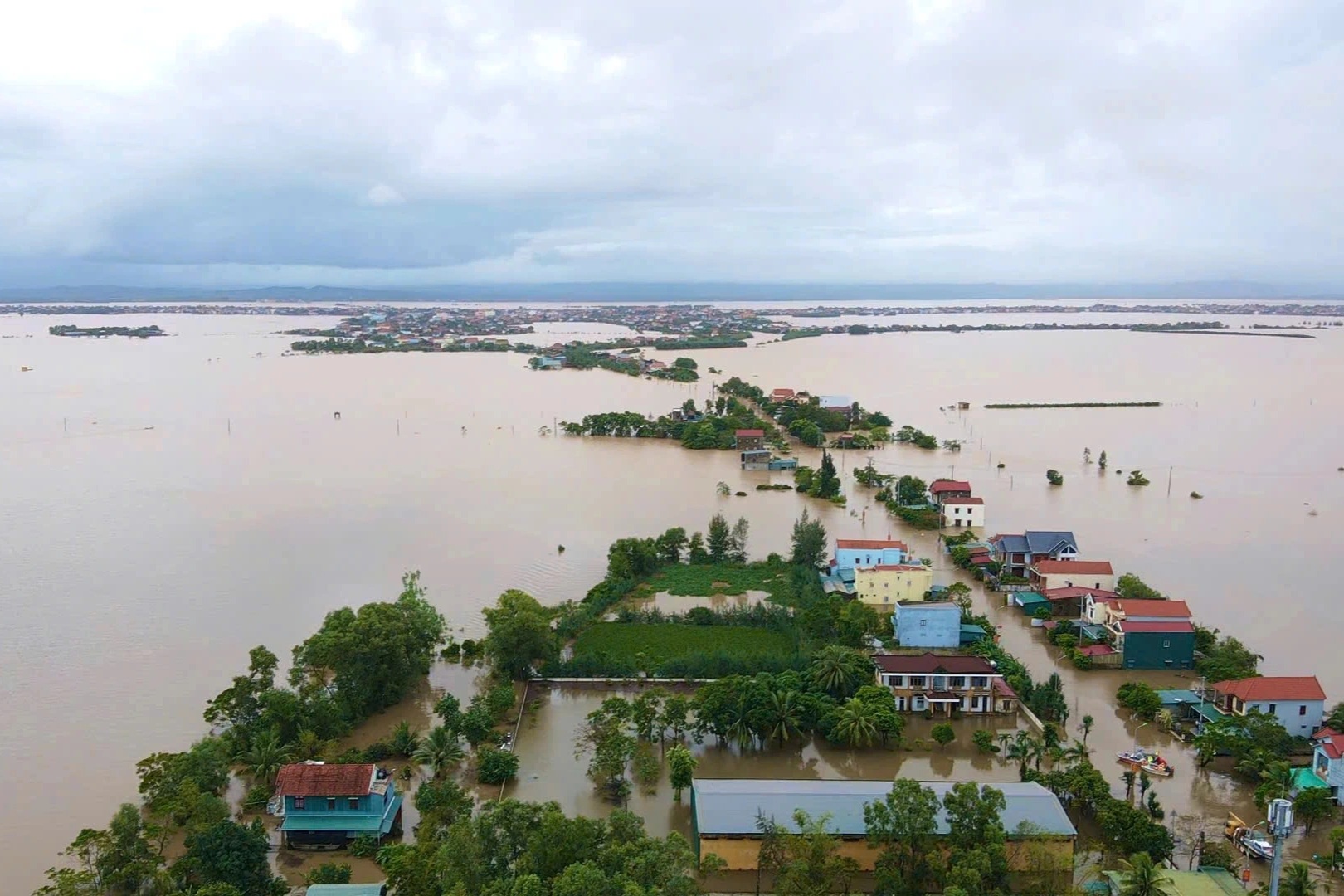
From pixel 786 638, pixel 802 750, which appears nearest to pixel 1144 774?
pixel 802 750

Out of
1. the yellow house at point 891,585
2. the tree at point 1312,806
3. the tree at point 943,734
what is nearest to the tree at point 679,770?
the tree at point 943,734

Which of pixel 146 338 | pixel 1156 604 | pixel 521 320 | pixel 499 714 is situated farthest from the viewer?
pixel 521 320

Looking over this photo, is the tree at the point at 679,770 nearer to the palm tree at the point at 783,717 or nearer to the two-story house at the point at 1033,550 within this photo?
the palm tree at the point at 783,717

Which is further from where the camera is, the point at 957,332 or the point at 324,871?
the point at 957,332

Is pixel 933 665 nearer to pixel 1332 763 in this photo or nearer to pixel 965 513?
pixel 1332 763

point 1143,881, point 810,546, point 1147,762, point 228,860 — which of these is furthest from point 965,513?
point 228,860

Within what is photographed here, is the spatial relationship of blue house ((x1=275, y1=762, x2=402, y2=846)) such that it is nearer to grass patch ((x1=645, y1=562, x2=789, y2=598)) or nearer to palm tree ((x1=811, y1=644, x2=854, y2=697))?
palm tree ((x1=811, y1=644, x2=854, y2=697))

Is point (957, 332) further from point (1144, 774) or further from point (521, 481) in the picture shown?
point (1144, 774)
